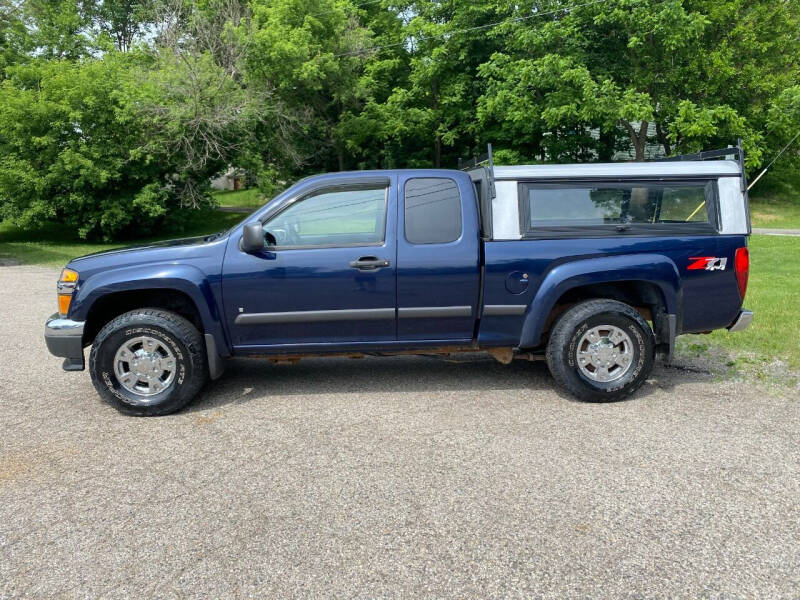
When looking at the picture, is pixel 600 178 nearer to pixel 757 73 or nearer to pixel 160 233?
pixel 757 73

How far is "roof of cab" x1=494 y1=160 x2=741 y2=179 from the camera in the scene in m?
4.93

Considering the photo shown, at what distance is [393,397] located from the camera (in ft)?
16.7

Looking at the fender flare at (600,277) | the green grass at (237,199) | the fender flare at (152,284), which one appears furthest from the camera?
the green grass at (237,199)

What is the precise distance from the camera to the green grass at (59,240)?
18.9 m

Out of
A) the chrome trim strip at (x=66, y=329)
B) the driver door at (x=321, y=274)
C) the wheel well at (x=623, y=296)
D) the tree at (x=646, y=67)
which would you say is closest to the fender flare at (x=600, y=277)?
the wheel well at (x=623, y=296)

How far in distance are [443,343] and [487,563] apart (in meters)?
2.37

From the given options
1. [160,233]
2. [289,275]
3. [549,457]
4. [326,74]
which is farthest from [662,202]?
[160,233]

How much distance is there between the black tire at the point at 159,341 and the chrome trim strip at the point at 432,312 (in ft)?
5.26

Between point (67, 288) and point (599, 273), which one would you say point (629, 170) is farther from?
point (67, 288)

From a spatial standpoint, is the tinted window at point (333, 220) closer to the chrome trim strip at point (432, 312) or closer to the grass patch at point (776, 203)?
the chrome trim strip at point (432, 312)

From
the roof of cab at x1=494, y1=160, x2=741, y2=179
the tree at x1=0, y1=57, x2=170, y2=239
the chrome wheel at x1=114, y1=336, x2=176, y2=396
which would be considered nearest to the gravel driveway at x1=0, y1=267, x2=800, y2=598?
the chrome wheel at x1=114, y1=336, x2=176, y2=396

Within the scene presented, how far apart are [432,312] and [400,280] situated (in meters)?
0.35

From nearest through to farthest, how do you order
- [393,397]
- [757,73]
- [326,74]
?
[393,397]
[757,73]
[326,74]

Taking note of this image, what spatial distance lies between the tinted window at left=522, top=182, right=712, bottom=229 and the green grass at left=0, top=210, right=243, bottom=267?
15357 millimetres
